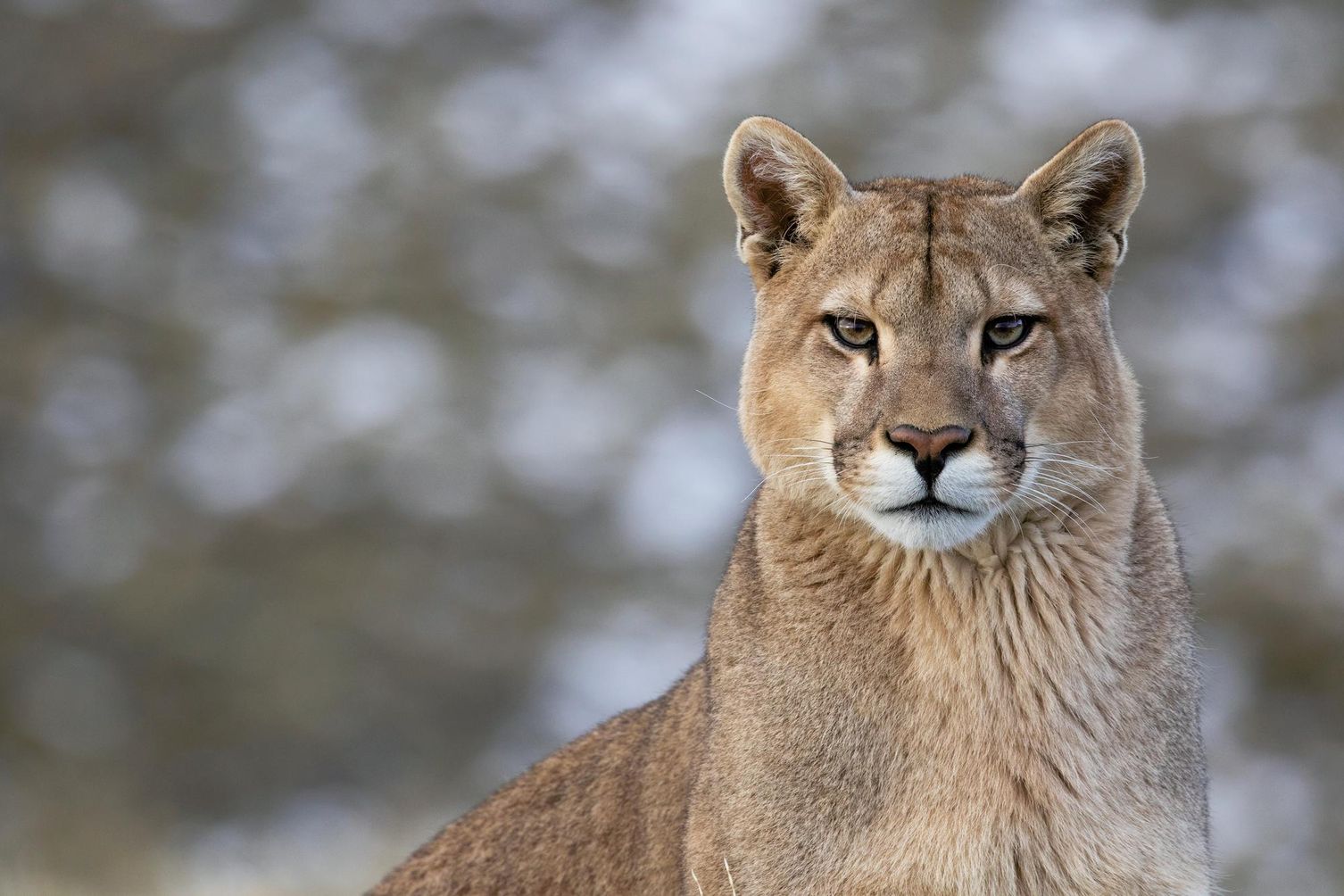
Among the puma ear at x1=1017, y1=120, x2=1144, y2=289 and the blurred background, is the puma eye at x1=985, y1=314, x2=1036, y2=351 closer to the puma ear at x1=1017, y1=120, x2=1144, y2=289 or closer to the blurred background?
the puma ear at x1=1017, y1=120, x2=1144, y2=289

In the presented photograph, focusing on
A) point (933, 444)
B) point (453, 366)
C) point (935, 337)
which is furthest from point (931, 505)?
point (453, 366)

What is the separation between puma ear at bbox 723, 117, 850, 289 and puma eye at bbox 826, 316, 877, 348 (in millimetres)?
681

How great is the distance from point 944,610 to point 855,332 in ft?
3.83

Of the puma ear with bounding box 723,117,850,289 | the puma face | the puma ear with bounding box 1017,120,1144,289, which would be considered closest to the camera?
the puma face

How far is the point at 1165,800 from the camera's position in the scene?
656 cm

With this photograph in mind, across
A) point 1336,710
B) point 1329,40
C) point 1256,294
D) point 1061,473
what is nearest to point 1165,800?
point 1061,473

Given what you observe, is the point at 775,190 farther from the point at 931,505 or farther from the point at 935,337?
the point at 931,505

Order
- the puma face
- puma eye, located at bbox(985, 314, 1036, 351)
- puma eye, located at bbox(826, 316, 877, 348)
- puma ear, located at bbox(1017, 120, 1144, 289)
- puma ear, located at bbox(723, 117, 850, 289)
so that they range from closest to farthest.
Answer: the puma face → puma eye, located at bbox(985, 314, 1036, 351) → puma eye, located at bbox(826, 316, 877, 348) → puma ear, located at bbox(1017, 120, 1144, 289) → puma ear, located at bbox(723, 117, 850, 289)

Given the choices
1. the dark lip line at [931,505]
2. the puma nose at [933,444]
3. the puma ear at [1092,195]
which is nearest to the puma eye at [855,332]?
the puma nose at [933,444]

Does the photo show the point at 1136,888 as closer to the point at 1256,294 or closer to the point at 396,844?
the point at 396,844

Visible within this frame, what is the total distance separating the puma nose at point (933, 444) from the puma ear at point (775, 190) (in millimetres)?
1472

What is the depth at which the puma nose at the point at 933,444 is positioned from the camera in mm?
6398

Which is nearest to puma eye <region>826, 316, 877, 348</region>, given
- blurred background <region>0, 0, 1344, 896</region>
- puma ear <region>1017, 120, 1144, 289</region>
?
puma ear <region>1017, 120, 1144, 289</region>

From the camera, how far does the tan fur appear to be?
6398 millimetres
